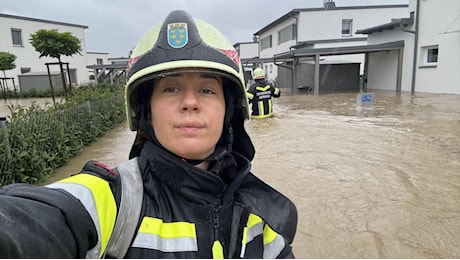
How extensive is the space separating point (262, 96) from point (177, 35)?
851 cm

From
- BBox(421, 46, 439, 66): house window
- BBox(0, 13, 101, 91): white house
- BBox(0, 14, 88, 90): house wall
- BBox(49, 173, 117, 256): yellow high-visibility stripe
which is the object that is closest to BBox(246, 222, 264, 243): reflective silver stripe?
BBox(49, 173, 117, 256): yellow high-visibility stripe

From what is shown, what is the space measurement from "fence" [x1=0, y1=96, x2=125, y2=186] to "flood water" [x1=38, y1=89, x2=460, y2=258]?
0.27 metres

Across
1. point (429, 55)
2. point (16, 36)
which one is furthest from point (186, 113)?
point (16, 36)

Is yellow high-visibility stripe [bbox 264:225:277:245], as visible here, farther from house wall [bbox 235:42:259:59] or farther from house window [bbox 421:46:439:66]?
house wall [bbox 235:42:259:59]

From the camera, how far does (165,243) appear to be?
98cm

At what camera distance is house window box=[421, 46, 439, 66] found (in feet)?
49.4

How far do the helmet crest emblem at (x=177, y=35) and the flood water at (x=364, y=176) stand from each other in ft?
7.34

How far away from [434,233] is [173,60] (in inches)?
119

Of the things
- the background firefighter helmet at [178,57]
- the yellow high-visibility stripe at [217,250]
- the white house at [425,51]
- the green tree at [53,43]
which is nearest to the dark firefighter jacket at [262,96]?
the green tree at [53,43]

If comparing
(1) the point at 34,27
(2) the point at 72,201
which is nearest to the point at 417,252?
(2) the point at 72,201

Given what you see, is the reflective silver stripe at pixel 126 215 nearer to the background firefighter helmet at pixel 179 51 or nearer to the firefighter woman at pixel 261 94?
the background firefighter helmet at pixel 179 51

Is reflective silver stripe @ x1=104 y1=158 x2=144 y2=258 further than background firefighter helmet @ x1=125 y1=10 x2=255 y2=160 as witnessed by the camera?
No

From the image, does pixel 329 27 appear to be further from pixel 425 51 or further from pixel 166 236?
pixel 166 236

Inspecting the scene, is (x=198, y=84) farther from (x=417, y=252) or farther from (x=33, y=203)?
(x=417, y=252)
